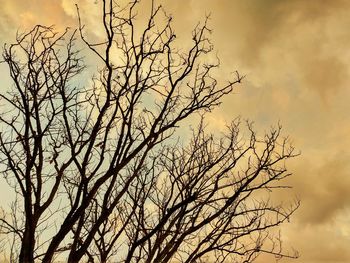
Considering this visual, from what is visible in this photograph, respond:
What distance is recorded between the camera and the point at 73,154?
9.93 m

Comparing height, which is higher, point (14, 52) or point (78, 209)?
point (14, 52)

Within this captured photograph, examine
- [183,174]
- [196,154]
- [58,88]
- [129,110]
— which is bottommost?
[129,110]

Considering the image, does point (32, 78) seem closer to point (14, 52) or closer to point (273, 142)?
point (14, 52)

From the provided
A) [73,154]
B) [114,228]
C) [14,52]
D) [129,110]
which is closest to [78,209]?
[73,154]

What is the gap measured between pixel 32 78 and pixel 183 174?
19.9ft

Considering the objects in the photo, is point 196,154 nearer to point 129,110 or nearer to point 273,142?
point 273,142

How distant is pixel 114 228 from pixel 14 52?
24.5ft

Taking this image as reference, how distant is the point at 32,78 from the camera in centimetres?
1048

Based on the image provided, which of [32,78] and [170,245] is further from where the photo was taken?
[170,245]

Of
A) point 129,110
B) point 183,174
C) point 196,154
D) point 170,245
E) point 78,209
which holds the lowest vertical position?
point 78,209

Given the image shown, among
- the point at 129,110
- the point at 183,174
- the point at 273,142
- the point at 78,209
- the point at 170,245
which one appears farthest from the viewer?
the point at 183,174

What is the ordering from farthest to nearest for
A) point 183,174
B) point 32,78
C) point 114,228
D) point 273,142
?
1. point 114,228
2. point 183,174
3. point 273,142
4. point 32,78

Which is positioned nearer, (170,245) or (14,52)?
(14,52)

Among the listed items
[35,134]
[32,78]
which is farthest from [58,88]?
[35,134]
